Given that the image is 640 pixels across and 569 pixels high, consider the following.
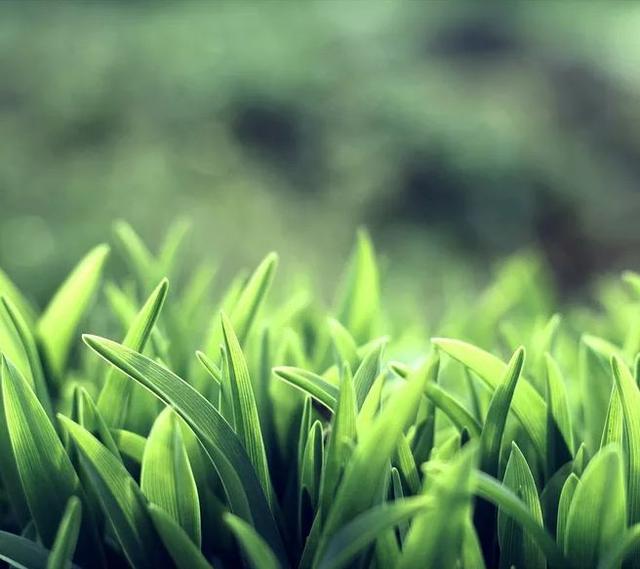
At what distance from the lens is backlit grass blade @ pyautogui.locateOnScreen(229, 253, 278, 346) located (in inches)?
46.1

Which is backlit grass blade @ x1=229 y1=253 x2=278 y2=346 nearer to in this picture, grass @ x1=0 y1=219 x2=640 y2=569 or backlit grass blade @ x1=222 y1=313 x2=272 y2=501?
grass @ x1=0 y1=219 x2=640 y2=569

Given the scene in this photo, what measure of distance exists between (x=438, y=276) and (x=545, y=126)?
55.0 inches

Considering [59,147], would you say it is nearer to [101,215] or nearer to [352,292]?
[101,215]

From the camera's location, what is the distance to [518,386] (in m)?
1.09

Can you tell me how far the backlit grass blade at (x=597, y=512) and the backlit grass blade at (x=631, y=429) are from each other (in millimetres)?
76

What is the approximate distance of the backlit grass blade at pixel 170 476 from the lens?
912 mm

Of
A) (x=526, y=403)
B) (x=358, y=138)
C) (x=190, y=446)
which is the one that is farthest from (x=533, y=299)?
(x=358, y=138)

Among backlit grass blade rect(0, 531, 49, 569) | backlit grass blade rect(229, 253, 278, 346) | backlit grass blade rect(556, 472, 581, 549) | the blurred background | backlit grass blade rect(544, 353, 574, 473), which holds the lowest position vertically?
backlit grass blade rect(0, 531, 49, 569)

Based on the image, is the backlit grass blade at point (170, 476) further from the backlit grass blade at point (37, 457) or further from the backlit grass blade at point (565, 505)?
the backlit grass blade at point (565, 505)

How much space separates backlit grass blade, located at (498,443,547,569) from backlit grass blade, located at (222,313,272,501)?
9.8 inches

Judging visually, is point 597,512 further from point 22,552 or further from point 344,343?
point 22,552

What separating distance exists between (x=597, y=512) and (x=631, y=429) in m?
0.10

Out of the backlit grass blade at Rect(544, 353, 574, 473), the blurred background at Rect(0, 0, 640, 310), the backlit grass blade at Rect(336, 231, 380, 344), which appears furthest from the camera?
the blurred background at Rect(0, 0, 640, 310)

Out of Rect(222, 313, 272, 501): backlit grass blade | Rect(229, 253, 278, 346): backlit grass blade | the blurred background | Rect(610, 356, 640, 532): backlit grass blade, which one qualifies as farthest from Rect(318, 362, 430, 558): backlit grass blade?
the blurred background
